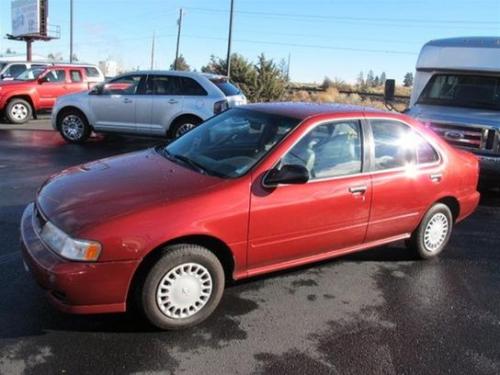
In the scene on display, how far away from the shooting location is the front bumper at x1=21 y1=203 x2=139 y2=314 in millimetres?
3305

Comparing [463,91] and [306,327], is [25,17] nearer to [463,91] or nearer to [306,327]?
[463,91]

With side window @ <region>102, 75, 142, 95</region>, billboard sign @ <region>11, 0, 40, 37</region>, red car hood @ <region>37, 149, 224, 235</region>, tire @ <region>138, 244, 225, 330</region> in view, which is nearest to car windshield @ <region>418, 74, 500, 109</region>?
side window @ <region>102, 75, 142, 95</region>

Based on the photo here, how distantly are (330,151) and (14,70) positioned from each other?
17.7m

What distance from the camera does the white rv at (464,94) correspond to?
7973 mm

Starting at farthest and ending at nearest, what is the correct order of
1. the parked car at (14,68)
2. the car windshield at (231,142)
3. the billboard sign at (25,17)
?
the billboard sign at (25,17), the parked car at (14,68), the car windshield at (231,142)

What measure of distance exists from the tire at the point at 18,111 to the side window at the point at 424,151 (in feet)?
43.8

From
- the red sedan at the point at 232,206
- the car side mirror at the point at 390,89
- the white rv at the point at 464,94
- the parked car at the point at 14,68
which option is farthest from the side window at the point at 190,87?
the parked car at the point at 14,68

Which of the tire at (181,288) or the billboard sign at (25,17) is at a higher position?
the billboard sign at (25,17)

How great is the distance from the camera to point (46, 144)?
1170 cm

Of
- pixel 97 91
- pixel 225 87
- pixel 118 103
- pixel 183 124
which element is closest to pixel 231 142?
pixel 183 124

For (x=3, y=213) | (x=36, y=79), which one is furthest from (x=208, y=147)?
(x=36, y=79)

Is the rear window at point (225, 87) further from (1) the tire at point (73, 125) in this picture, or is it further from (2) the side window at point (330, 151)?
(2) the side window at point (330, 151)

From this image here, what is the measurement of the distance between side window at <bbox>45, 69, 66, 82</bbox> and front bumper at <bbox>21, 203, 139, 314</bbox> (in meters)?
13.6

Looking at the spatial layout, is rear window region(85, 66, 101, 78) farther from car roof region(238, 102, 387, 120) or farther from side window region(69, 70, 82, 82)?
car roof region(238, 102, 387, 120)
